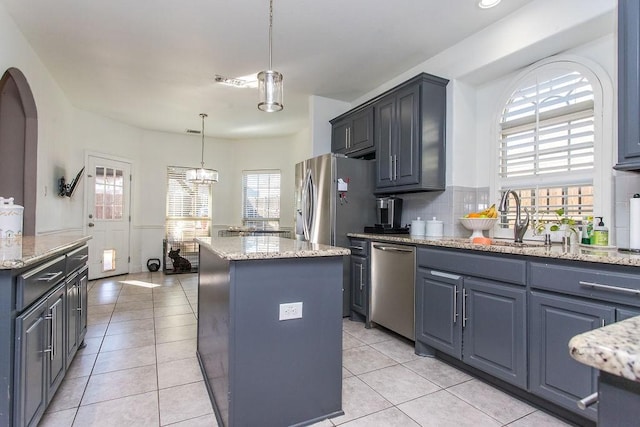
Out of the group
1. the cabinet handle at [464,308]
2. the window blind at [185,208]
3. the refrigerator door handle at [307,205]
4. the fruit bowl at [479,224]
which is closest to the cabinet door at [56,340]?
the refrigerator door handle at [307,205]

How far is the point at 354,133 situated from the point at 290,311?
9.22ft

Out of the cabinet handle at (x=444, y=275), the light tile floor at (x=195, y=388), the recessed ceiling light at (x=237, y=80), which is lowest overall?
the light tile floor at (x=195, y=388)

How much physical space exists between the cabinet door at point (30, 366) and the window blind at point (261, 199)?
17.0 ft

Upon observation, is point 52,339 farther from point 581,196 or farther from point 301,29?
point 581,196

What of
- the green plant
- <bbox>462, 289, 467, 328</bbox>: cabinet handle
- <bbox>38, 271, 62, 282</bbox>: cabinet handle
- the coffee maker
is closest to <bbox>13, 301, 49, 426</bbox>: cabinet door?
<bbox>38, 271, 62, 282</bbox>: cabinet handle

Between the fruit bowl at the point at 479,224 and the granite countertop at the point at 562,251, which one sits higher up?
the fruit bowl at the point at 479,224

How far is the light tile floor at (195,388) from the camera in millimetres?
1845

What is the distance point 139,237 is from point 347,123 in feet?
15.2

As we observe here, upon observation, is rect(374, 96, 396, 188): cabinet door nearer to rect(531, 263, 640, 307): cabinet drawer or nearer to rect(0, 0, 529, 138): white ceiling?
rect(0, 0, 529, 138): white ceiling

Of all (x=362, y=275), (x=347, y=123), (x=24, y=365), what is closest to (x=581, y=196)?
(x=362, y=275)

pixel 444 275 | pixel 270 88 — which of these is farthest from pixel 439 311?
pixel 270 88

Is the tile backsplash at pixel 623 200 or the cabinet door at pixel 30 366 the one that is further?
the tile backsplash at pixel 623 200

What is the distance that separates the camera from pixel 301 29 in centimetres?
289

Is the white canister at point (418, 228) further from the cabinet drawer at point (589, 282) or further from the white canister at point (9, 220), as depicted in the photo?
the white canister at point (9, 220)
